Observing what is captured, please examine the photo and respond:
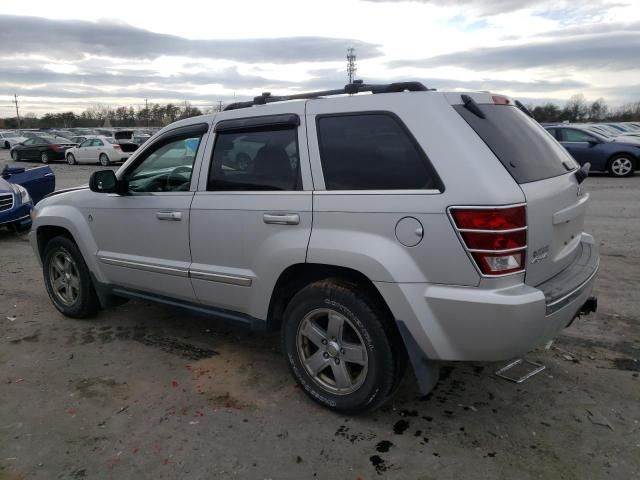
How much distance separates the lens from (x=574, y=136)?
16.5 metres

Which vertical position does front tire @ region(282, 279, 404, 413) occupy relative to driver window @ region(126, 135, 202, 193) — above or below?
below

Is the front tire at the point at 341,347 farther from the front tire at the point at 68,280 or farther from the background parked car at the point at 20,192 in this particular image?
the background parked car at the point at 20,192

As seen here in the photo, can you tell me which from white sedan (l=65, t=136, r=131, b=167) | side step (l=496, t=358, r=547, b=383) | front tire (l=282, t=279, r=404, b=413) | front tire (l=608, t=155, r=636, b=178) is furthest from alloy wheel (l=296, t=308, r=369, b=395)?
white sedan (l=65, t=136, r=131, b=167)

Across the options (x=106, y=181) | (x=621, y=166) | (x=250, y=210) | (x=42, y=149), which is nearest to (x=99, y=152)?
(x=42, y=149)

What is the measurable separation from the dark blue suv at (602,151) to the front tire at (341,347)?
1464 centimetres

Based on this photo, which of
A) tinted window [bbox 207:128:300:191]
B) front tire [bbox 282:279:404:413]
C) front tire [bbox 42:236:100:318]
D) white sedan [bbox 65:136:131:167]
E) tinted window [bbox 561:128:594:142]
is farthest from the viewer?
white sedan [bbox 65:136:131:167]

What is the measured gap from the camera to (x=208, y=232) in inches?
147

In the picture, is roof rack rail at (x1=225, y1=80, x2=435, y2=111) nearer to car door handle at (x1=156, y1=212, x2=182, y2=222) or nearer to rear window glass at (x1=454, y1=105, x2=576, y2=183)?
rear window glass at (x1=454, y1=105, x2=576, y2=183)

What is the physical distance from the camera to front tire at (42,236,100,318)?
16.1 ft

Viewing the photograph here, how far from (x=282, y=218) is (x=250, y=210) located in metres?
0.29

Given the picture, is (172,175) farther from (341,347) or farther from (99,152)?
(99,152)

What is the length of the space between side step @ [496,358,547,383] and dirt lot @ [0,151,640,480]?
63 mm

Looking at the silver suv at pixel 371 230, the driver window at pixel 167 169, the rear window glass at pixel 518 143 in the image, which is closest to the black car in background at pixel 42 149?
the driver window at pixel 167 169

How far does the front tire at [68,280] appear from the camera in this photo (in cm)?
491
